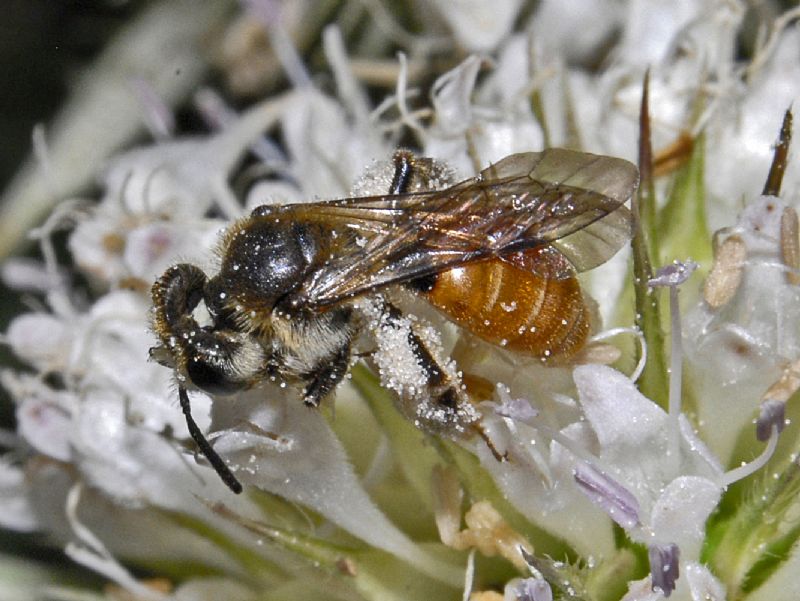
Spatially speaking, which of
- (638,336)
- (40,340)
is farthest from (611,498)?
(40,340)

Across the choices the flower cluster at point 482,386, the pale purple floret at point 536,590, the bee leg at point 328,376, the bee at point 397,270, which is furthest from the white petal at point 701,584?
the bee leg at point 328,376

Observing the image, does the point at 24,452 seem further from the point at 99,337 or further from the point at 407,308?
the point at 407,308

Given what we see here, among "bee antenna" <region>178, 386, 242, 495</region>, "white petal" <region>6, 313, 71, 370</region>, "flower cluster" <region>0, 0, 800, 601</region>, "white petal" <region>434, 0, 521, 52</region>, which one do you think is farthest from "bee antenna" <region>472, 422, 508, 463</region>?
"white petal" <region>434, 0, 521, 52</region>

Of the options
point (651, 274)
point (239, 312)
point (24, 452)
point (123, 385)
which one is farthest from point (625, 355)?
point (24, 452)

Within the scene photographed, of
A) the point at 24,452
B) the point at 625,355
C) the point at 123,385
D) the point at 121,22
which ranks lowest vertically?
the point at 24,452

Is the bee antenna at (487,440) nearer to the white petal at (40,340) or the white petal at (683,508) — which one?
the white petal at (683,508)

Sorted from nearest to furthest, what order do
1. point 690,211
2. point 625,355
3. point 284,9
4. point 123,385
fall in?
point 625,355 < point 690,211 < point 123,385 < point 284,9

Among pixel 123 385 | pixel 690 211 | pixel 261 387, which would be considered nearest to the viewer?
pixel 261 387
